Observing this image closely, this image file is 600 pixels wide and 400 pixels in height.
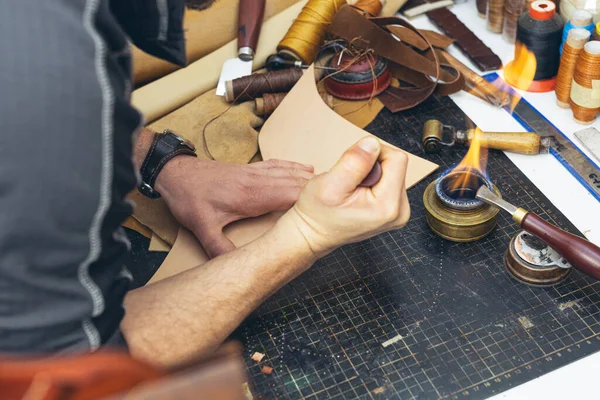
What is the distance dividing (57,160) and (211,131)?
4.42 feet

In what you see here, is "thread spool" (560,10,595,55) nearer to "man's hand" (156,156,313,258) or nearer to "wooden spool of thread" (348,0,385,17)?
"wooden spool of thread" (348,0,385,17)

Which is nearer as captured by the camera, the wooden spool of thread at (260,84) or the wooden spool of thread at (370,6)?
the wooden spool of thread at (260,84)

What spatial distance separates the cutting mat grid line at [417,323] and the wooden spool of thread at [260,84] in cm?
79

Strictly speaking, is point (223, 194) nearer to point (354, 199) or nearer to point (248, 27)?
point (354, 199)

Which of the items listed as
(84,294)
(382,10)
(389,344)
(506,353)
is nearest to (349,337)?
(389,344)

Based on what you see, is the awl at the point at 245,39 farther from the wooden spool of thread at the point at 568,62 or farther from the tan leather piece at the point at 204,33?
the wooden spool of thread at the point at 568,62

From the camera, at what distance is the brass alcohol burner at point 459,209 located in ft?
6.50

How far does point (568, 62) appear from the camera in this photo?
7.70 feet

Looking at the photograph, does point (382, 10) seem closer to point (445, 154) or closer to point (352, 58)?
point (352, 58)

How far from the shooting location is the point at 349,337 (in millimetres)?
1838

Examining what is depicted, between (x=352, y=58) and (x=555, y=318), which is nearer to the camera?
(x=555, y=318)

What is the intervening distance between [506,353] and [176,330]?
0.83 meters

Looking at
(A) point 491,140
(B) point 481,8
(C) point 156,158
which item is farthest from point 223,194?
(B) point 481,8

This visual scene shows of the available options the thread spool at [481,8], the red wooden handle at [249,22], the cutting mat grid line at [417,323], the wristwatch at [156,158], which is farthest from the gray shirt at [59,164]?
the thread spool at [481,8]
